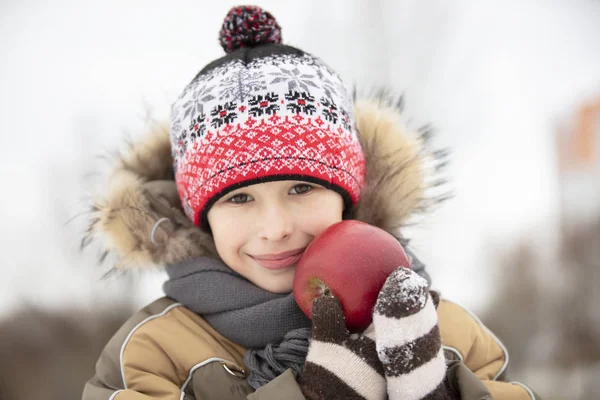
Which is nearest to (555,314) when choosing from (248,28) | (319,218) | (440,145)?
(440,145)

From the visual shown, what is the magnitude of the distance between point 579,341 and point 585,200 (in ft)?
1.98

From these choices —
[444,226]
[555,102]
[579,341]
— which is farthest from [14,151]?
[579,341]

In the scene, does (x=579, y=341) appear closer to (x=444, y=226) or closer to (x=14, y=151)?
(x=444, y=226)

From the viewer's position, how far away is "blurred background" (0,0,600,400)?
1.86 m

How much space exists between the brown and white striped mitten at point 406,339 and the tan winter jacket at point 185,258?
155 millimetres

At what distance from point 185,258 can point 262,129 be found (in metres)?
0.39

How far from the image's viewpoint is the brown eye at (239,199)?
1175 millimetres

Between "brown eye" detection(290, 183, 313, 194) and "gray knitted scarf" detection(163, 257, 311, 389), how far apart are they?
235mm

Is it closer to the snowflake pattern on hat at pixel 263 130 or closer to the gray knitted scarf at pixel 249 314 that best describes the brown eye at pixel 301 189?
the snowflake pattern on hat at pixel 263 130

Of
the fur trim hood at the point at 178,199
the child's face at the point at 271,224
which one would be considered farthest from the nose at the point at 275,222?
the fur trim hood at the point at 178,199

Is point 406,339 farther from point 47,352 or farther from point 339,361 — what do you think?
point 47,352

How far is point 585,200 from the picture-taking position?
7.07ft

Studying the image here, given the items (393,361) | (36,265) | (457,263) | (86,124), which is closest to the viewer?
(393,361)

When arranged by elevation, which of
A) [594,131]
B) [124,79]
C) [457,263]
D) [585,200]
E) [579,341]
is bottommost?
[579,341]
